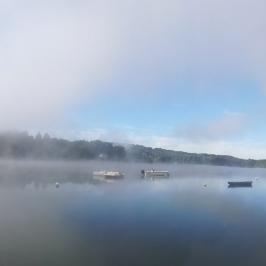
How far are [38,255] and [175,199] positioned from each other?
23.4 metres

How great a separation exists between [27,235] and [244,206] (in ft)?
76.3

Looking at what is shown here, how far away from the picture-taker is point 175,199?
3659 centimetres

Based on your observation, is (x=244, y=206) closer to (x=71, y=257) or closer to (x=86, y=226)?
(x=86, y=226)

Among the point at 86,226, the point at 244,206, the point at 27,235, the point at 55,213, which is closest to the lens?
the point at 27,235

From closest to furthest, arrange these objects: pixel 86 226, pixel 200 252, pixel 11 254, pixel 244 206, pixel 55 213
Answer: pixel 11 254 → pixel 200 252 → pixel 86 226 → pixel 55 213 → pixel 244 206

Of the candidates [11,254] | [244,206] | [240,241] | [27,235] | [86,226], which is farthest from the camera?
[244,206]

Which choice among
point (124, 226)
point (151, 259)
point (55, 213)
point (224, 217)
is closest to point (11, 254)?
point (151, 259)

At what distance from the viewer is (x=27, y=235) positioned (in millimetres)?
18250

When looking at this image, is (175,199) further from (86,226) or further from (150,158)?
(150,158)

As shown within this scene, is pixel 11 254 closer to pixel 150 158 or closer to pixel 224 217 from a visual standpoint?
pixel 224 217

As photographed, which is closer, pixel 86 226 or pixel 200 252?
pixel 200 252

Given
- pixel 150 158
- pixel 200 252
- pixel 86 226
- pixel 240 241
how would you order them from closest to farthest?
pixel 200 252 < pixel 240 241 < pixel 86 226 < pixel 150 158

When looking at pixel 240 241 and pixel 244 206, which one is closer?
pixel 240 241

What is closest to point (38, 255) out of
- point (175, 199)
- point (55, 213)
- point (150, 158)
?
Answer: point (55, 213)
